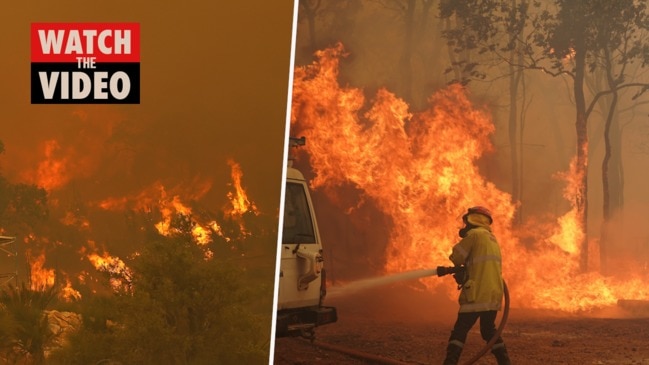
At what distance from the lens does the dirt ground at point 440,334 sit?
6.05 metres

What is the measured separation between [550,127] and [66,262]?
153 inches

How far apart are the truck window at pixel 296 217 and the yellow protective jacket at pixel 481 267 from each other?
0.95 metres

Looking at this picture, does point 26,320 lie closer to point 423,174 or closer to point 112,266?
point 112,266

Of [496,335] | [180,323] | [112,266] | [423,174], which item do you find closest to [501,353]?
[496,335]

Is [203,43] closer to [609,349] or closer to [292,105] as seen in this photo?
[292,105]

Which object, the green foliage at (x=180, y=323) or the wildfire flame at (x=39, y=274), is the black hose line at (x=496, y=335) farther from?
the wildfire flame at (x=39, y=274)

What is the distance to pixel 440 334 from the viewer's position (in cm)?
612

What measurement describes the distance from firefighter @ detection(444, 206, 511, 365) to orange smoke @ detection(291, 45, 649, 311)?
0.69 feet

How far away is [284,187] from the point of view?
618cm

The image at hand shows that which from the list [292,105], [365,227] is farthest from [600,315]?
[292,105]

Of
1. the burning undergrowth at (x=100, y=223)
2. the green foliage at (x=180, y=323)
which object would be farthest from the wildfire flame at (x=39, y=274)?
the green foliage at (x=180, y=323)

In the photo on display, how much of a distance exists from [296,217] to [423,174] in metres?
0.88

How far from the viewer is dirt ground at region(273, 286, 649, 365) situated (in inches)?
238

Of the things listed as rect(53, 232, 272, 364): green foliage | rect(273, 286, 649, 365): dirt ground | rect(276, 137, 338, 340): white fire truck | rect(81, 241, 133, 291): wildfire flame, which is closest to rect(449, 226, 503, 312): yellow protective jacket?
rect(273, 286, 649, 365): dirt ground
